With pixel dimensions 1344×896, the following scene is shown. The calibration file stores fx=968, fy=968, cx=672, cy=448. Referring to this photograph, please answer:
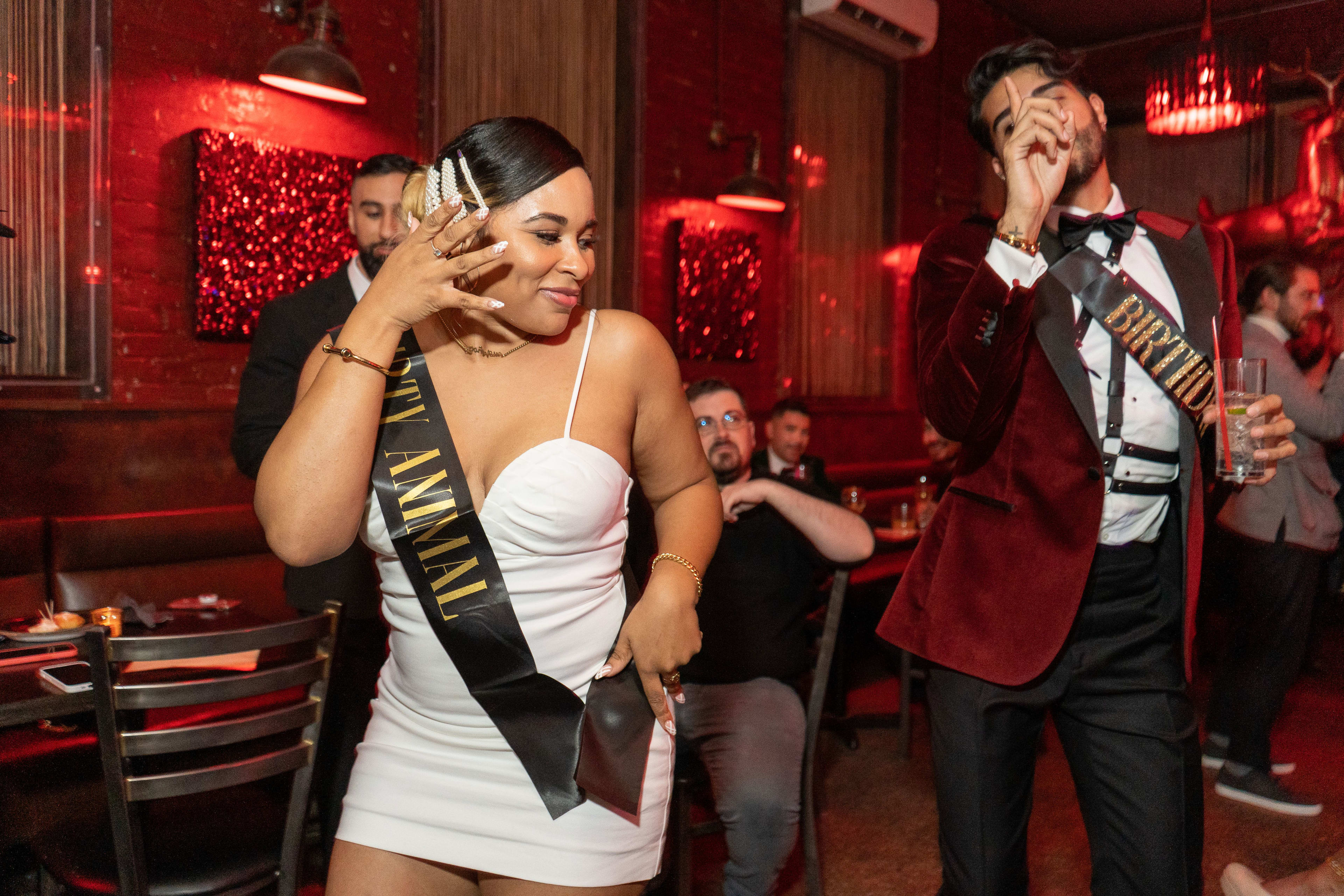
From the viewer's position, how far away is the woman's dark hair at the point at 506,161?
121 centimetres

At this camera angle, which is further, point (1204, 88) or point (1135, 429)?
point (1204, 88)

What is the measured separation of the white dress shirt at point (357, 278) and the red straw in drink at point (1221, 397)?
193 cm

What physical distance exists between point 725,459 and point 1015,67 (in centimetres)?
147

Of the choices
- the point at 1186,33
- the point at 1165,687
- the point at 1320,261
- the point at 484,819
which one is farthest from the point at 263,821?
the point at 1186,33

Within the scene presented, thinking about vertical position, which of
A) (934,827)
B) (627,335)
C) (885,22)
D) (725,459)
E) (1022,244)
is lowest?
(934,827)

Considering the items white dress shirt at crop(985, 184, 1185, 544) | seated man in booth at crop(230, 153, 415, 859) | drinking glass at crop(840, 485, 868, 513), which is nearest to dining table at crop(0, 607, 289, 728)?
seated man in booth at crop(230, 153, 415, 859)

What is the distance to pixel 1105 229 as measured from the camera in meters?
1.63

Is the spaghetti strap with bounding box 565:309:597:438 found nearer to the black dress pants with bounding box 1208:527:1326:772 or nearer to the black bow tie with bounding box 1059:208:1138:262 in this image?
the black bow tie with bounding box 1059:208:1138:262

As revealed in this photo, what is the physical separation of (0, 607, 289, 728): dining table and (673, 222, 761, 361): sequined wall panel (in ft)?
11.4

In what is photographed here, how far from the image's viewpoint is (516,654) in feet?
3.99

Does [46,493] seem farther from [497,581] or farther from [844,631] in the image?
[844,631]

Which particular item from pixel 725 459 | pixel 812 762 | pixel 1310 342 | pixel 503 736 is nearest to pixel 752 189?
pixel 1310 342

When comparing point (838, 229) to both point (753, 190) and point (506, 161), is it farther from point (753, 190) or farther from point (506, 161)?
point (506, 161)

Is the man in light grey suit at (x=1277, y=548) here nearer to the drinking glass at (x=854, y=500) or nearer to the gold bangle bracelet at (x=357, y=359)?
the drinking glass at (x=854, y=500)
